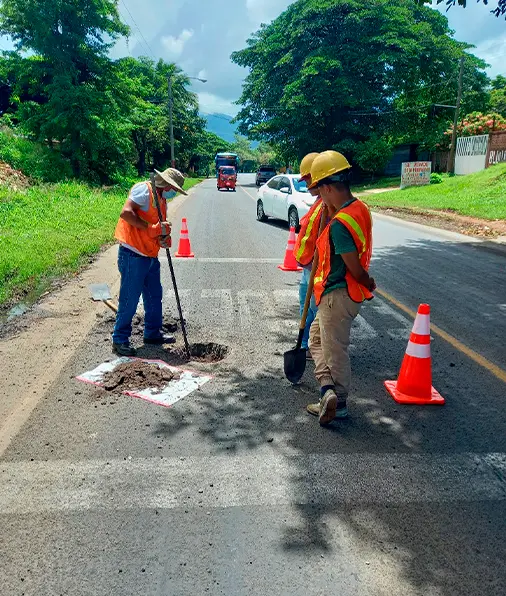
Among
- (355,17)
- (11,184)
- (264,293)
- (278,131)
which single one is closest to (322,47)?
(355,17)

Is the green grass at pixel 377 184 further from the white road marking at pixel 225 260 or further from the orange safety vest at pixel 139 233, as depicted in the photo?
the orange safety vest at pixel 139 233

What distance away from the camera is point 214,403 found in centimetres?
405

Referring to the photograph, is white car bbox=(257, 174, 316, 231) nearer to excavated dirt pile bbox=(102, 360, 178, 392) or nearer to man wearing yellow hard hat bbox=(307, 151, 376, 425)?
excavated dirt pile bbox=(102, 360, 178, 392)

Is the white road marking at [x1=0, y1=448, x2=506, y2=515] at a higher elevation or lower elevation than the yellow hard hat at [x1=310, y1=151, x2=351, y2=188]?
lower

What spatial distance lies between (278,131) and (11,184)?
27.5 metres

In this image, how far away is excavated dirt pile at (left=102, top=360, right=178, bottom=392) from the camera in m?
4.34

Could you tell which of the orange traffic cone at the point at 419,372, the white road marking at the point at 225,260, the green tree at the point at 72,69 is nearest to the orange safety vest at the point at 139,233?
the orange traffic cone at the point at 419,372

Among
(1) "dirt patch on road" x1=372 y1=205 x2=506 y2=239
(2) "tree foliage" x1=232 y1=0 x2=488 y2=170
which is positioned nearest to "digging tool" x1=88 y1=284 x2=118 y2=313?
(1) "dirt patch on road" x1=372 y1=205 x2=506 y2=239

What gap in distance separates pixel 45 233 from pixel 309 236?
8096mm

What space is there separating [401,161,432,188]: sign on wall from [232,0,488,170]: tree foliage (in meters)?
6.50

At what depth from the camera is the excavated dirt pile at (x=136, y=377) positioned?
14.2ft

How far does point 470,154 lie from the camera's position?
97.8 ft

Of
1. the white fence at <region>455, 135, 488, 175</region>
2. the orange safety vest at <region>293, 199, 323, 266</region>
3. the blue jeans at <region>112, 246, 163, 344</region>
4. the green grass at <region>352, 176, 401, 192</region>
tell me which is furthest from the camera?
the green grass at <region>352, 176, 401, 192</region>

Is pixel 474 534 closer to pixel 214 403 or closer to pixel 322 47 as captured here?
pixel 214 403
